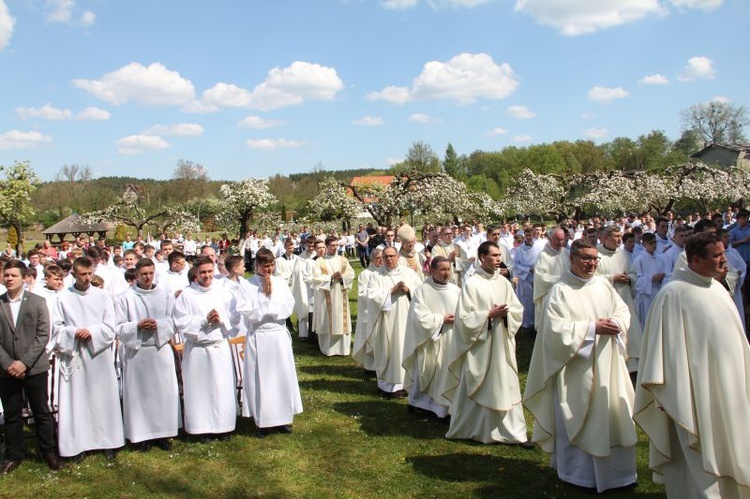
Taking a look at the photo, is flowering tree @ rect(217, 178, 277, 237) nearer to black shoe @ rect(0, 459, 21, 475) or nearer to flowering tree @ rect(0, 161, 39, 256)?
flowering tree @ rect(0, 161, 39, 256)

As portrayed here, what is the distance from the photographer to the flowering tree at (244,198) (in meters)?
27.2

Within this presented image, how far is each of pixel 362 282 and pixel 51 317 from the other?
463 cm

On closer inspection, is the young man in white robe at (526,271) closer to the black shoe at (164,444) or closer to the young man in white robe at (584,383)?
the young man in white robe at (584,383)

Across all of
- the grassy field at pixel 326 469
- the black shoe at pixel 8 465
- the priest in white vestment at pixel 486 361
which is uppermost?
the priest in white vestment at pixel 486 361

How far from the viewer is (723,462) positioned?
4.27m

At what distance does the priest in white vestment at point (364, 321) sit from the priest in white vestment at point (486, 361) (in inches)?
109

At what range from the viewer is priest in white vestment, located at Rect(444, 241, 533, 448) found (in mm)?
6797

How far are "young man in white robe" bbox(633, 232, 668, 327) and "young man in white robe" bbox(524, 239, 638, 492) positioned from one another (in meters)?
4.85

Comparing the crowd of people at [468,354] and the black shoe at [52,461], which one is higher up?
the crowd of people at [468,354]

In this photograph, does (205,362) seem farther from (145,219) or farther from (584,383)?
(145,219)

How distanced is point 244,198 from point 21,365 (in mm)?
21248

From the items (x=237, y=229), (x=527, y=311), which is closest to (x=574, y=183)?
(x=237, y=229)

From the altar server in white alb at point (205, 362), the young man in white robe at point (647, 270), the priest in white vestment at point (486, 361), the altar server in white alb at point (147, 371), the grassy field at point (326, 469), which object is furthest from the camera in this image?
the young man in white robe at point (647, 270)

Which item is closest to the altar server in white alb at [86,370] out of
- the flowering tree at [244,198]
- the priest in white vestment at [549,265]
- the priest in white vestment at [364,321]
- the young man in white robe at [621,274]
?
the priest in white vestment at [364,321]
